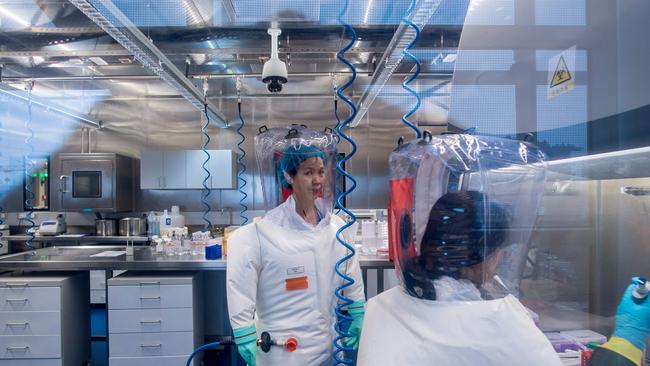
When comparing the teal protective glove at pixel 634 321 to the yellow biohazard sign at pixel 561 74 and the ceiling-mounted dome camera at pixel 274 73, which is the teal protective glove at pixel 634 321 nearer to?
the yellow biohazard sign at pixel 561 74

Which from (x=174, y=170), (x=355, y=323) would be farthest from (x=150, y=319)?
(x=174, y=170)

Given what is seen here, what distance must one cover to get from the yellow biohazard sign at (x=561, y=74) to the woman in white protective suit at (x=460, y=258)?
1.36 feet

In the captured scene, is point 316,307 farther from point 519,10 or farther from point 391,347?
point 519,10

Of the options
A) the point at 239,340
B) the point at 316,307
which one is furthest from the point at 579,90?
the point at 239,340

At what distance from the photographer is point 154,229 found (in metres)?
4.01

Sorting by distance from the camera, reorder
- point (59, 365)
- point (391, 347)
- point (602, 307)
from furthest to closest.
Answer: point (59, 365) → point (602, 307) → point (391, 347)

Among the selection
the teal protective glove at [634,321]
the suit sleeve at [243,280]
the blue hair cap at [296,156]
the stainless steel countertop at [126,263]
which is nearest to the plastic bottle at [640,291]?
the teal protective glove at [634,321]

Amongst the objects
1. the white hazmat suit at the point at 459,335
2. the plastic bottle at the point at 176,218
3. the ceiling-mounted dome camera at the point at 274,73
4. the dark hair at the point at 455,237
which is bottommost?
the plastic bottle at the point at 176,218

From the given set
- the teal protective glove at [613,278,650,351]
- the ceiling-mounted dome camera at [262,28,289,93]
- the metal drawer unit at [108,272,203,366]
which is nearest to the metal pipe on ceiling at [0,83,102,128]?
the metal drawer unit at [108,272,203,366]

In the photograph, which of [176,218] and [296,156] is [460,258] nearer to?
[296,156]

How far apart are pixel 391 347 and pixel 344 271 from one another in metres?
0.73

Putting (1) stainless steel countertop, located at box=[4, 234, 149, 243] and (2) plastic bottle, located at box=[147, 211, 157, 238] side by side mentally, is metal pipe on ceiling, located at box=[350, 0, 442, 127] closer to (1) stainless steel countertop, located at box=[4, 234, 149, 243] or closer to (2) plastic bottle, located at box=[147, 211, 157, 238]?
(2) plastic bottle, located at box=[147, 211, 157, 238]

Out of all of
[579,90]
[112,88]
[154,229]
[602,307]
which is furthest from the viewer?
[112,88]

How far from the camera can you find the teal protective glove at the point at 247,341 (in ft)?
4.17
